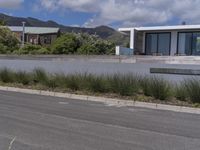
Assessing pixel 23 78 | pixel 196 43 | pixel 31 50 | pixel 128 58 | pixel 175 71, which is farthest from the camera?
pixel 31 50

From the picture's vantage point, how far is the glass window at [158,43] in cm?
4147

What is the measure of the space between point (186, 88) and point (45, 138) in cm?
842

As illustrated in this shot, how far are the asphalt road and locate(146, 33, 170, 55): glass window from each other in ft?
87.7

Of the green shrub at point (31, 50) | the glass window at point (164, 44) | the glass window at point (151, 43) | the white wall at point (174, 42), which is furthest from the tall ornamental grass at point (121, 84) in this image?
the green shrub at point (31, 50)

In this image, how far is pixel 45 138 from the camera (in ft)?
30.1

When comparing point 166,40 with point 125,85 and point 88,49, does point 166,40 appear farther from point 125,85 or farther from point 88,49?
point 88,49

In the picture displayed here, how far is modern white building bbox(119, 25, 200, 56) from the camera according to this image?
39875 mm

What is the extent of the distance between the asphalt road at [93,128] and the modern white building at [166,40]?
25.8 m

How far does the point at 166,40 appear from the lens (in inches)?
1638

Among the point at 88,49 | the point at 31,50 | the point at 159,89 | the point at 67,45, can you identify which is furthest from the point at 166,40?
the point at 67,45

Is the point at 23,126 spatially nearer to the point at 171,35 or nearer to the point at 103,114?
the point at 103,114

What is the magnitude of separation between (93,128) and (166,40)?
31950 mm

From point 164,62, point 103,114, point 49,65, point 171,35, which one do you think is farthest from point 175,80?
point 171,35

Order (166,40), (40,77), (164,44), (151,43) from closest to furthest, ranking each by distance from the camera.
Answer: (40,77) < (164,44) < (166,40) < (151,43)
